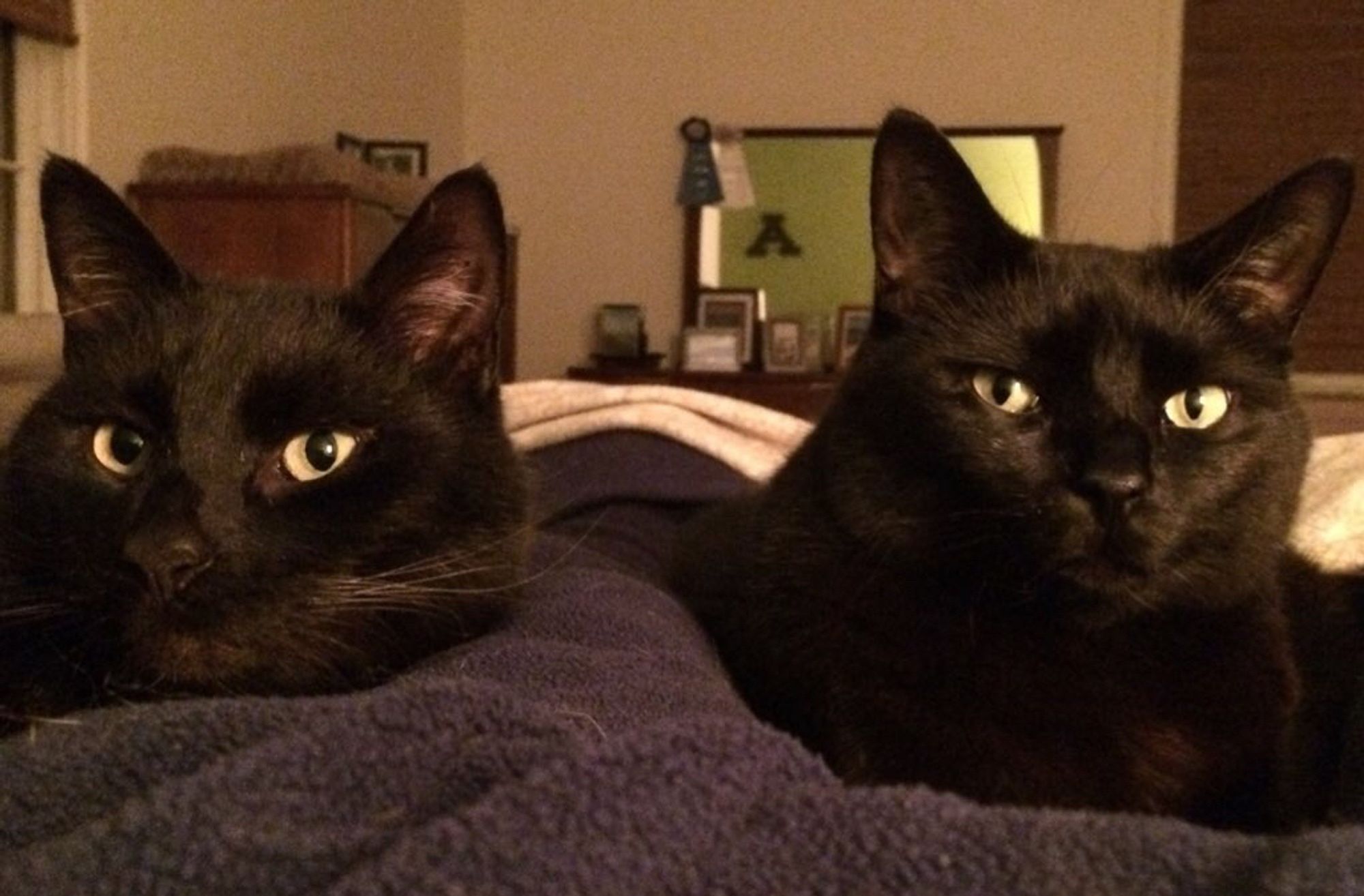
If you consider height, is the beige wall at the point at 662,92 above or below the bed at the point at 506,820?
above

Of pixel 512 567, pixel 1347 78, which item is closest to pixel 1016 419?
pixel 512 567

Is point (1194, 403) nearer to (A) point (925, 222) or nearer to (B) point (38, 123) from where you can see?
(A) point (925, 222)

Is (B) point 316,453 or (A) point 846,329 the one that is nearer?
(B) point 316,453

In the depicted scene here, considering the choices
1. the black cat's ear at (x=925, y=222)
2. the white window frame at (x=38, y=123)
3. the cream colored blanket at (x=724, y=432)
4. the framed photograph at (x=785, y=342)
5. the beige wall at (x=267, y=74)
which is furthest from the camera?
the framed photograph at (x=785, y=342)

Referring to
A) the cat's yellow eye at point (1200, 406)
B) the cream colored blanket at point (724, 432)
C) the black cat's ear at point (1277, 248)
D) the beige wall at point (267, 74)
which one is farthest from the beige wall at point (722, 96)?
the cat's yellow eye at point (1200, 406)

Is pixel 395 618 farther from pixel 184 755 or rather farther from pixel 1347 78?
pixel 1347 78

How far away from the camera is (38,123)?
234cm

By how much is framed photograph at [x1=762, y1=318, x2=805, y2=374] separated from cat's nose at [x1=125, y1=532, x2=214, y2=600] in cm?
364

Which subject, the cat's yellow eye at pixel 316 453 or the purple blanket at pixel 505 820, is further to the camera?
the cat's yellow eye at pixel 316 453

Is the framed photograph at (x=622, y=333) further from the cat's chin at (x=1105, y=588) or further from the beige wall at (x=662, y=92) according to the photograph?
the cat's chin at (x=1105, y=588)

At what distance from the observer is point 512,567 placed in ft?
2.55

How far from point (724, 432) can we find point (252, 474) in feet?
3.13

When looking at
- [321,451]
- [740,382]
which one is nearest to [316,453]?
[321,451]

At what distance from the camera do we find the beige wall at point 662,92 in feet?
13.4
